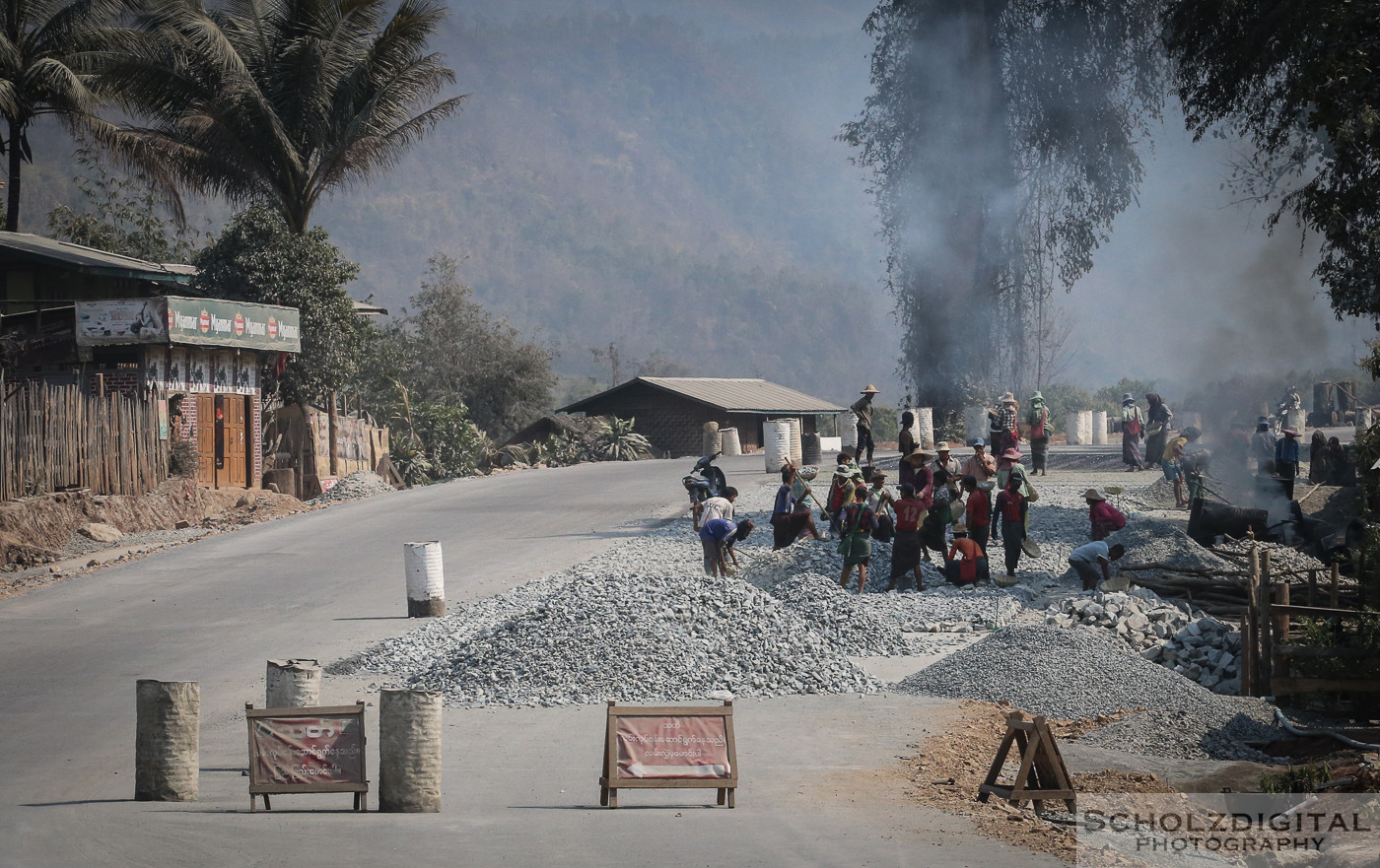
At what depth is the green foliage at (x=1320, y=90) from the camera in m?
13.9

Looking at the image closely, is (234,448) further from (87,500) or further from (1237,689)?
(1237,689)

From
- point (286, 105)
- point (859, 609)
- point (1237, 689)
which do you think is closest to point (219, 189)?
point (286, 105)

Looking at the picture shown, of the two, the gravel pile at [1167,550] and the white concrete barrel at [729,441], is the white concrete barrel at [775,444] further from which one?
the gravel pile at [1167,550]

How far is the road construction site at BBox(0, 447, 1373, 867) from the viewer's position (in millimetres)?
7859

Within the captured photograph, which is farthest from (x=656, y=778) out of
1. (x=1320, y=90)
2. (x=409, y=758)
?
(x=1320, y=90)

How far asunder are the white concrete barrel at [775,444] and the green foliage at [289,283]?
11464 mm

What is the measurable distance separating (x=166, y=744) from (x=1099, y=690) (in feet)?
27.5

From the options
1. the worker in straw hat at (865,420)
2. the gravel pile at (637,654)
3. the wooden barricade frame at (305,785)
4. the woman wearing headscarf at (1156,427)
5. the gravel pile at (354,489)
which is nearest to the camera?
the wooden barricade frame at (305,785)

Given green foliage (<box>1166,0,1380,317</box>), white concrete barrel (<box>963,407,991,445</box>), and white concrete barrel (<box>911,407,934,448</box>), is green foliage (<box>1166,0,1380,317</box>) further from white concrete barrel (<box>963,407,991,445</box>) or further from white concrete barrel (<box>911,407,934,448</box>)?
white concrete barrel (<box>963,407,991,445</box>)

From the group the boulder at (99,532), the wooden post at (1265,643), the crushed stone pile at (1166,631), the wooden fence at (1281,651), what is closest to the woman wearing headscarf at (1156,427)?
the crushed stone pile at (1166,631)

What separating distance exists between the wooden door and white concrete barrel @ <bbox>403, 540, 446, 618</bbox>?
13.8m

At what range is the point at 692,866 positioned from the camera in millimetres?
7156

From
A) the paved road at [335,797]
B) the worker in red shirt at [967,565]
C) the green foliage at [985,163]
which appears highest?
the green foliage at [985,163]

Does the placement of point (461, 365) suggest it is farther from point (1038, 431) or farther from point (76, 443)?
point (76, 443)
